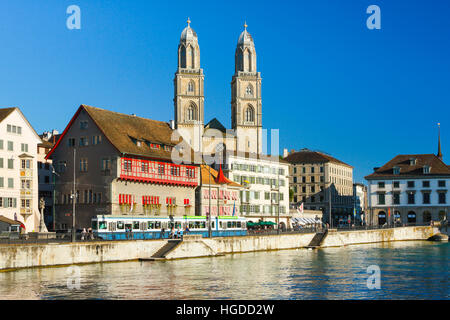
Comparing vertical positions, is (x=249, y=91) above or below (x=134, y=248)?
above

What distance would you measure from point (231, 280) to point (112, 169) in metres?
32.5

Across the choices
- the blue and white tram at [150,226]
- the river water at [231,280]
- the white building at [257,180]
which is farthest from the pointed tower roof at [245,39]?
the river water at [231,280]

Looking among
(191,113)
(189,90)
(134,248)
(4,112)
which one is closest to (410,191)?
(191,113)

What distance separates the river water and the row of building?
12.0 m

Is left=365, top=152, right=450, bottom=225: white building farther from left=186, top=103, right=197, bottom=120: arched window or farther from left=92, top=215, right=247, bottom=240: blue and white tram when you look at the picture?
left=92, top=215, right=247, bottom=240: blue and white tram

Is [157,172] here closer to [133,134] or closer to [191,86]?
[133,134]

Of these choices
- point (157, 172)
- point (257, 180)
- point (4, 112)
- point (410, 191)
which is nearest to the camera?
point (4, 112)

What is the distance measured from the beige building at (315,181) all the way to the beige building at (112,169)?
74399 millimetres

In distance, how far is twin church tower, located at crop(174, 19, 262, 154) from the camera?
132m

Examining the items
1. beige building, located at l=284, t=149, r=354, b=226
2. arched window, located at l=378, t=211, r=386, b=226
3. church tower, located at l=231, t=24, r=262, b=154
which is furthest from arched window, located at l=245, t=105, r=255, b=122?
arched window, located at l=378, t=211, r=386, b=226

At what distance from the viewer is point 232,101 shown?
13888 centimetres

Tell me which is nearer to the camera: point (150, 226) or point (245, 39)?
point (150, 226)
